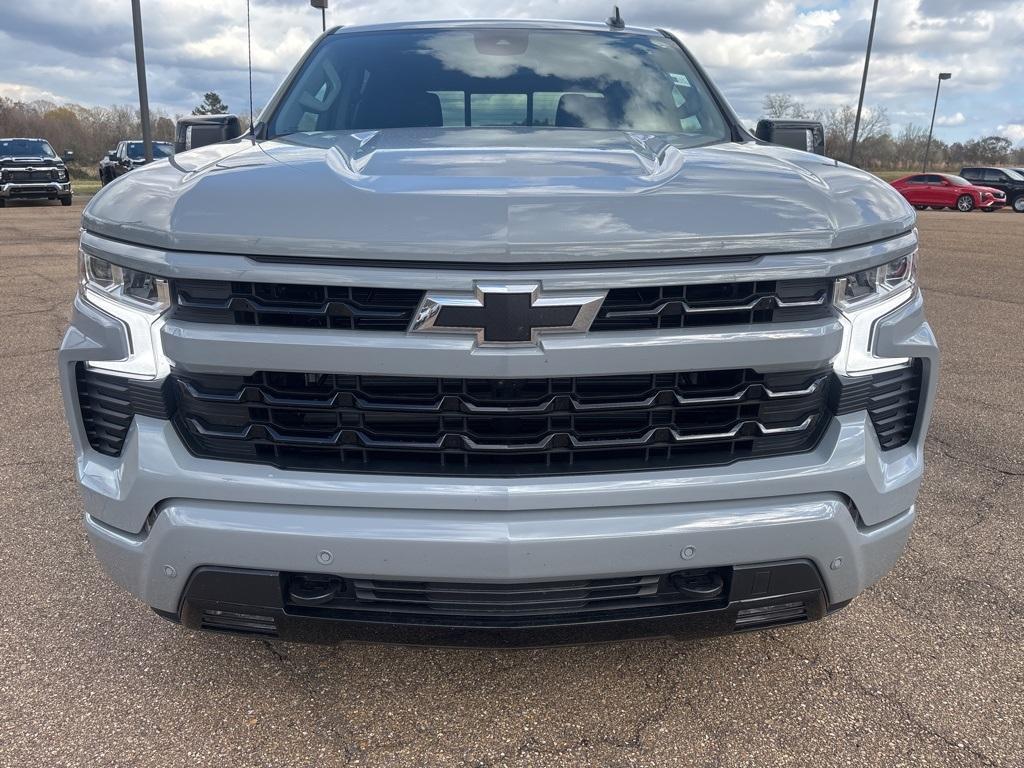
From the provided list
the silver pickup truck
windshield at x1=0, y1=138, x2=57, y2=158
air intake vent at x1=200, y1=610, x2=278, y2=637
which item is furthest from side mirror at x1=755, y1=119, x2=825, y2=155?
windshield at x1=0, y1=138, x2=57, y2=158

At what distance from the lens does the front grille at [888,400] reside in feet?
6.33

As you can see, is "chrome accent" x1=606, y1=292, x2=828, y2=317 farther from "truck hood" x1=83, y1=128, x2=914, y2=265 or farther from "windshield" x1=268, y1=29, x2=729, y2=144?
"windshield" x1=268, y1=29, x2=729, y2=144

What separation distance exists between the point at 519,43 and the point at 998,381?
416cm

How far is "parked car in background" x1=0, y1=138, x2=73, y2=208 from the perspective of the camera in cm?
2166

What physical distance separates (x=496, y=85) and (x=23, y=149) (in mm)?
23886

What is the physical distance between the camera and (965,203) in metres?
29.1

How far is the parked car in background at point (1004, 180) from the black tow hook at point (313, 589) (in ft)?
112

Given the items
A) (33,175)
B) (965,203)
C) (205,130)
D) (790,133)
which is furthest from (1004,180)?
(205,130)

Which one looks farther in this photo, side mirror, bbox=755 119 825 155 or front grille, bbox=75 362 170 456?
side mirror, bbox=755 119 825 155

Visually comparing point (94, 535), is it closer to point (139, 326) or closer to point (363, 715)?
point (139, 326)

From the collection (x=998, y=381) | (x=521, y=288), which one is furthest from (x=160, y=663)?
(x=998, y=381)

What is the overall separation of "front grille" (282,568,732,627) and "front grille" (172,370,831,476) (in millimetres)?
260

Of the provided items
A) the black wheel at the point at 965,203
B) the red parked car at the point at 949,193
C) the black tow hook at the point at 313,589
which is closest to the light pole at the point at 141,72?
the black tow hook at the point at 313,589

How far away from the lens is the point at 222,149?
8.18 ft
